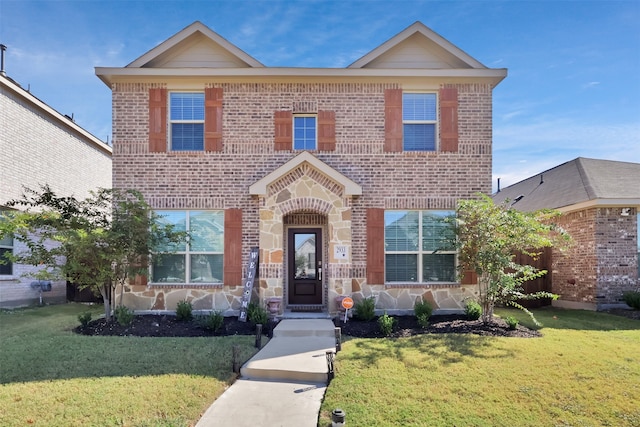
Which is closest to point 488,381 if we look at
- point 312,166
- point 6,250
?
point 312,166

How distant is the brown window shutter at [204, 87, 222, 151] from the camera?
10453 mm

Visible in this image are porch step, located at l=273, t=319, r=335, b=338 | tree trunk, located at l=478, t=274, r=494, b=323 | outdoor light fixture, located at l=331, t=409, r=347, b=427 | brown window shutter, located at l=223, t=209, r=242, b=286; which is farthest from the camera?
brown window shutter, located at l=223, t=209, r=242, b=286

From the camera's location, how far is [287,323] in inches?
352

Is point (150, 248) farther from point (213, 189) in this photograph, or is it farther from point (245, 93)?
point (245, 93)

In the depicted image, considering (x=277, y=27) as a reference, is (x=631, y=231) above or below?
below

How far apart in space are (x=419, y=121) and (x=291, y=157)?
3.55 m

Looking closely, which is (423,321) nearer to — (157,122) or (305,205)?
(305,205)

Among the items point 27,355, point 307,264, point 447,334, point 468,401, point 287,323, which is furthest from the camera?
point 307,264

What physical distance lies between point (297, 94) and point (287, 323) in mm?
5852

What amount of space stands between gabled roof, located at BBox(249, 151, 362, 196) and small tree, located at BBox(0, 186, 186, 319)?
2171mm

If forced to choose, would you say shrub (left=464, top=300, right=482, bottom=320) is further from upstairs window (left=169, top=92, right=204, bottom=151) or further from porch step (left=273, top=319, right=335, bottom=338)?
upstairs window (left=169, top=92, right=204, bottom=151)

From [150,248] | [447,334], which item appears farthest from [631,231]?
[150,248]

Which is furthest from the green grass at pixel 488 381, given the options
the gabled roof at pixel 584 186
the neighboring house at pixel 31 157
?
the neighboring house at pixel 31 157

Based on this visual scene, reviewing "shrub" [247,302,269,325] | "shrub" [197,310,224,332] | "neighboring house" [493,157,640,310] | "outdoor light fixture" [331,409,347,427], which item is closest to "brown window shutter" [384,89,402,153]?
"neighboring house" [493,157,640,310]
